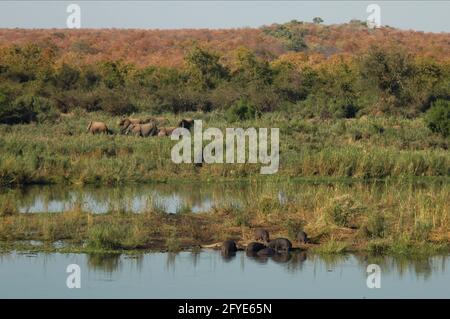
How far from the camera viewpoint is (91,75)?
41.2m

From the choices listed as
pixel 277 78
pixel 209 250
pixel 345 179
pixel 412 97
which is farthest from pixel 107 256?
pixel 277 78

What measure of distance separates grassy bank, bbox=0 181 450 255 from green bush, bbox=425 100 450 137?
35.2ft

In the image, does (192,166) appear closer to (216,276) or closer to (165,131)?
(165,131)

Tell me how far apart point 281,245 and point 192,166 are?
9261 mm

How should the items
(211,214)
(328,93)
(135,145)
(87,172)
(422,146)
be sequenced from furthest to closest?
(328,93) < (422,146) < (135,145) < (87,172) < (211,214)

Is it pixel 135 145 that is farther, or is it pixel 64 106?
pixel 64 106

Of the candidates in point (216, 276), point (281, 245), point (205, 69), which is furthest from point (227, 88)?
point (216, 276)

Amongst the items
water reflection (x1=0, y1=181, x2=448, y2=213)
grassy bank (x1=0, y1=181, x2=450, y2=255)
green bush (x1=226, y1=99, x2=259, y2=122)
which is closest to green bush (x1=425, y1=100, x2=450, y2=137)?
green bush (x1=226, y1=99, x2=259, y2=122)

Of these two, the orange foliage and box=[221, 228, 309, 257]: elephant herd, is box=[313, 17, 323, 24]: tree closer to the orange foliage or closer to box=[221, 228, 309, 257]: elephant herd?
the orange foliage

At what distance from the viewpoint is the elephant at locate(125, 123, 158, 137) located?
1096 inches

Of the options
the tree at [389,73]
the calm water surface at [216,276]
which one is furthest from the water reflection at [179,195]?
the tree at [389,73]

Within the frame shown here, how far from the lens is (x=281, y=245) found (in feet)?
48.2

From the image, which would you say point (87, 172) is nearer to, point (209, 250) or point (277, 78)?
point (209, 250)
